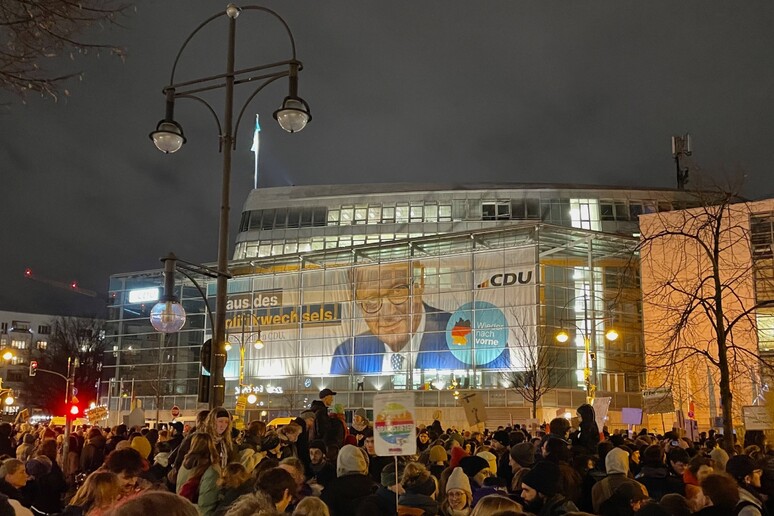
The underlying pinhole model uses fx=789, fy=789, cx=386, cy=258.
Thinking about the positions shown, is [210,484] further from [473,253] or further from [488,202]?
[488,202]

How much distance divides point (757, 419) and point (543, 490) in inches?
621

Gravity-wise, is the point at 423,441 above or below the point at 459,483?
below

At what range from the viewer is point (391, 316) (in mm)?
53469

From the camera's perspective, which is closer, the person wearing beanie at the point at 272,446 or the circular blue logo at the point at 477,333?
the person wearing beanie at the point at 272,446

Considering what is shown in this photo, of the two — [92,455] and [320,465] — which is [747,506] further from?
[92,455]

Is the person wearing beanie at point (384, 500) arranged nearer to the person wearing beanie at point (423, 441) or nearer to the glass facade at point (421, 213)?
the person wearing beanie at point (423, 441)

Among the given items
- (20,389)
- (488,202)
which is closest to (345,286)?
(488,202)

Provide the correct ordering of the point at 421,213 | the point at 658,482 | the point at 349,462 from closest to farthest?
the point at 349,462 < the point at 658,482 < the point at 421,213

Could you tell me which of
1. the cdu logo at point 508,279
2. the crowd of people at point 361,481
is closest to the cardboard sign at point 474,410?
the crowd of people at point 361,481

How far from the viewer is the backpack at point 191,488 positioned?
24.8ft

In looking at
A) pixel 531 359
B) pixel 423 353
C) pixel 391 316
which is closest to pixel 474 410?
pixel 531 359

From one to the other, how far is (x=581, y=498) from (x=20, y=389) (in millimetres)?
103921

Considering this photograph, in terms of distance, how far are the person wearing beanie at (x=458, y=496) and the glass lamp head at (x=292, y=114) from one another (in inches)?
236

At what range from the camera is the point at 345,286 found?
184ft
